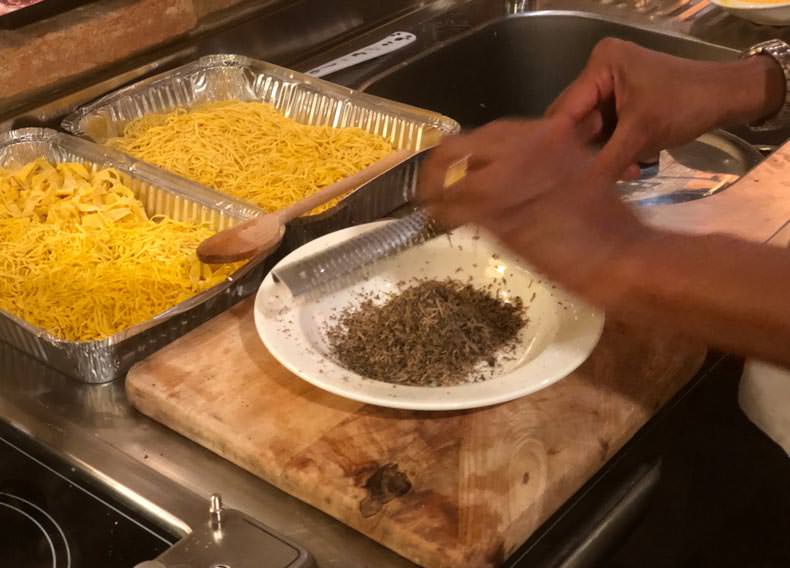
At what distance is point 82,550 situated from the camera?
98cm

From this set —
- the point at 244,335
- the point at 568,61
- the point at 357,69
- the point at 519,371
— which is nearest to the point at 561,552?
the point at 519,371

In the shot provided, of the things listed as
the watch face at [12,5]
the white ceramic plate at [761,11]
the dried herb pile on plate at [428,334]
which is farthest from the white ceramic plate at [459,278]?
the white ceramic plate at [761,11]

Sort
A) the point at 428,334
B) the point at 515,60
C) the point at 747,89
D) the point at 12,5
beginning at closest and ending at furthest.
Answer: the point at 428,334
the point at 747,89
the point at 12,5
the point at 515,60

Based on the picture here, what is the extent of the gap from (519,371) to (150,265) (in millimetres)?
504

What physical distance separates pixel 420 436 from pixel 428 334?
151 mm

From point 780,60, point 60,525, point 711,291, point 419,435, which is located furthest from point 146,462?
point 780,60

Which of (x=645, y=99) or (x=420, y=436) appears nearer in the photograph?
(x=420, y=436)

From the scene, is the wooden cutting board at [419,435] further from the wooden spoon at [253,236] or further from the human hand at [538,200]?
the human hand at [538,200]

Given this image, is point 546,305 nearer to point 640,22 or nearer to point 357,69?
point 357,69

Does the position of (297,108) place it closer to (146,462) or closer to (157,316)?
(157,316)

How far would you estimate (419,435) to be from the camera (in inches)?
39.4

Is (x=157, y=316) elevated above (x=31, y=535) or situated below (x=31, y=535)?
above

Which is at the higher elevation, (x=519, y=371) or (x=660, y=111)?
(x=660, y=111)

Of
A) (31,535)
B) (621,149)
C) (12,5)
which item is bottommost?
(31,535)
